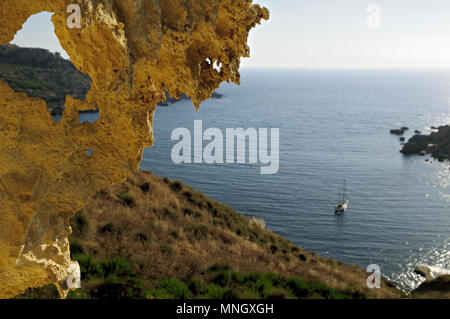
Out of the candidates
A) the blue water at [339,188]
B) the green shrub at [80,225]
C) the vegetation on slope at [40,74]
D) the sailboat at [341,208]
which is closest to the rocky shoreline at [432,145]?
the blue water at [339,188]

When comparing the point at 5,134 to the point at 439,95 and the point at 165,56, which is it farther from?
the point at 439,95

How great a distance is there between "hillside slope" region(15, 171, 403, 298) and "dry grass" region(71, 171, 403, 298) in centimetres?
3

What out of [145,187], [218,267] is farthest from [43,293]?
[145,187]

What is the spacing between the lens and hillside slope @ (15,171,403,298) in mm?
9938

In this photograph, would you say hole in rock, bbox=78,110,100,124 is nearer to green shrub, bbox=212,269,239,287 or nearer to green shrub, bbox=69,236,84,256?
green shrub, bbox=69,236,84,256

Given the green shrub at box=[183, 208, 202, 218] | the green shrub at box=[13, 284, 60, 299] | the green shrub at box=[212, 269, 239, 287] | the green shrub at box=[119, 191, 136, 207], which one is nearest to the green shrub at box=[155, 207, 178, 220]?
the green shrub at box=[119, 191, 136, 207]

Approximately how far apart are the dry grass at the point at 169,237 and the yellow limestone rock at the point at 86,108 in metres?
6.58

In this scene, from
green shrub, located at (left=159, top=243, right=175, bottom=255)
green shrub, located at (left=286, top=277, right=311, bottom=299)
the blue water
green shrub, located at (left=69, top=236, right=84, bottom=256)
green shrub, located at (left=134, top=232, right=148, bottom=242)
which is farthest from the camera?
the blue water

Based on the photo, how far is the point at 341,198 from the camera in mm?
65562

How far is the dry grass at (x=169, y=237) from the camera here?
11.7m

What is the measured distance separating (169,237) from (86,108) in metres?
12.2

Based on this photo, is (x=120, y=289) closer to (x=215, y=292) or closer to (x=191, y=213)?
(x=215, y=292)

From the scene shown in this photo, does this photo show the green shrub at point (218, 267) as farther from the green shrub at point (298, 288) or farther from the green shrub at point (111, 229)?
the green shrub at point (111, 229)
